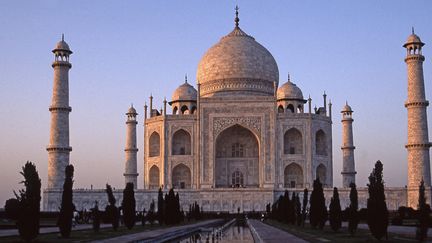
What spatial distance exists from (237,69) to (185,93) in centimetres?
340

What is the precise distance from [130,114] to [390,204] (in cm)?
1608

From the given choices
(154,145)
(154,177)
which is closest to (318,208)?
(154,177)

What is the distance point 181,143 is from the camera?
120 feet

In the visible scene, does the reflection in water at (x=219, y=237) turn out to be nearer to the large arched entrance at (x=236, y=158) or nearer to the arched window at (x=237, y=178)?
the arched window at (x=237, y=178)

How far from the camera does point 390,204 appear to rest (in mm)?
30875

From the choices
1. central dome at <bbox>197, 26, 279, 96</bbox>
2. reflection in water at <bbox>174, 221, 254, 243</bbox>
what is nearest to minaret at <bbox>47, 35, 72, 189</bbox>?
central dome at <bbox>197, 26, 279, 96</bbox>

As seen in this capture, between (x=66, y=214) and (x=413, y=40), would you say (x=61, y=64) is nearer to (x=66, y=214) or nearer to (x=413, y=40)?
(x=413, y=40)

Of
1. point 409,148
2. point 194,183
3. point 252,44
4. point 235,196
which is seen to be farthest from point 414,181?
point 252,44

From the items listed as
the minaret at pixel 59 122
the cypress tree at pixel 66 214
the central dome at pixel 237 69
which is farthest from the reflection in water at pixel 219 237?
the central dome at pixel 237 69

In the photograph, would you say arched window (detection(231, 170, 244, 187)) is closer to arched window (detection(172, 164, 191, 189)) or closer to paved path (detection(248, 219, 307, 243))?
arched window (detection(172, 164, 191, 189))

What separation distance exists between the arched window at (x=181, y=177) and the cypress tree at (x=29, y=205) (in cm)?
2296

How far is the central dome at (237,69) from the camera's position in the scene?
38500mm

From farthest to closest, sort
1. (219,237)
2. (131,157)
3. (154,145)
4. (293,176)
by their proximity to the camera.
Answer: (131,157)
(154,145)
(293,176)
(219,237)

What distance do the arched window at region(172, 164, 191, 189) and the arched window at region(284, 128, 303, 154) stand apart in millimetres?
5505
